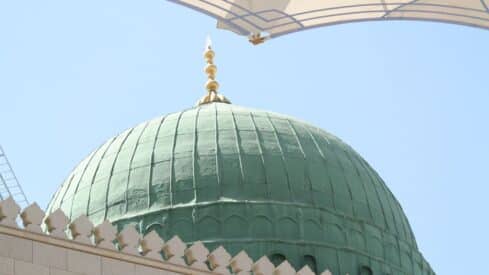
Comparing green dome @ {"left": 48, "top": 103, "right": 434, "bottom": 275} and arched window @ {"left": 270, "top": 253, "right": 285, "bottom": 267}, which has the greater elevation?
green dome @ {"left": 48, "top": 103, "right": 434, "bottom": 275}

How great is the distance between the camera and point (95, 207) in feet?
113

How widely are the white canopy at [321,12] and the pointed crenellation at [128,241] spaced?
4.59 metres

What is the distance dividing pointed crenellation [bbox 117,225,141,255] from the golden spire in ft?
A: 44.7

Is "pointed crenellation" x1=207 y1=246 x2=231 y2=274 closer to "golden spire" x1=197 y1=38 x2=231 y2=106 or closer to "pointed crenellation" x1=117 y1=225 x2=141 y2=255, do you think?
"pointed crenellation" x1=117 y1=225 x2=141 y2=255

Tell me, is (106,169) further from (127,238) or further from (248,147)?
(127,238)

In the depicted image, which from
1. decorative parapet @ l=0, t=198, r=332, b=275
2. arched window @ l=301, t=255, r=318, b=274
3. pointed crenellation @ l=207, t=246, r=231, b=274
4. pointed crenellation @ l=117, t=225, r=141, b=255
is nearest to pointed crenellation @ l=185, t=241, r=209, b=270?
decorative parapet @ l=0, t=198, r=332, b=275

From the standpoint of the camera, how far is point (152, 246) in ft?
82.7

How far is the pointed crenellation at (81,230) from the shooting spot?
24.5 m

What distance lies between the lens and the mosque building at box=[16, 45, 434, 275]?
3334cm

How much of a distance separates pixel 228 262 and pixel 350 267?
815 centimetres

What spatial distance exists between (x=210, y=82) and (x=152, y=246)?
14.6 metres

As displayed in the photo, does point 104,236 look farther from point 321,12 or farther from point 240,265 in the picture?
point 321,12

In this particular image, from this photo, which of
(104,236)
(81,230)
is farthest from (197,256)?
(81,230)

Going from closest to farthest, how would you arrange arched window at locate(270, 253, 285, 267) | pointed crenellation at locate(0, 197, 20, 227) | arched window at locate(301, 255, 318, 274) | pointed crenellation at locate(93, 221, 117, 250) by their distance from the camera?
pointed crenellation at locate(0, 197, 20, 227) → pointed crenellation at locate(93, 221, 117, 250) → arched window at locate(270, 253, 285, 267) → arched window at locate(301, 255, 318, 274)
